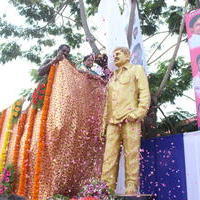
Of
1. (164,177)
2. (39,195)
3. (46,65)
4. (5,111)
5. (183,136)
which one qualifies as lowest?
(39,195)

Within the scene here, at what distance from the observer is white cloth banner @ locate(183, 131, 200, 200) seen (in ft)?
16.5

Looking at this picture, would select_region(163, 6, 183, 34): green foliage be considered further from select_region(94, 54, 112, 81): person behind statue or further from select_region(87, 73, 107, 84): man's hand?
select_region(87, 73, 107, 84): man's hand

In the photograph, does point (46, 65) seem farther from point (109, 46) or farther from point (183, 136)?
point (183, 136)

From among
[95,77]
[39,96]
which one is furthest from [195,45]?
[39,96]

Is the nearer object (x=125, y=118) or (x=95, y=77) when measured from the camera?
(x=125, y=118)

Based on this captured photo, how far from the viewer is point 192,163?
518 cm

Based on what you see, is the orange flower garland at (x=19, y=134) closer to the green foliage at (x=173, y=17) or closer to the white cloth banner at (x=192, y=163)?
the white cloth banner at (x=192, y=163)

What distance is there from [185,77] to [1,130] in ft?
15.2

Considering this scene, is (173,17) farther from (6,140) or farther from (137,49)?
(6,140)

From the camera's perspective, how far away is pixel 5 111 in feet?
22.0

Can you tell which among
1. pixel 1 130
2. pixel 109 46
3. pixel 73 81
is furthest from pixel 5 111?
pixel 109 46

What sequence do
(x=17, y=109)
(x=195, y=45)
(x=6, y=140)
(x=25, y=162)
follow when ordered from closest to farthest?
(x=25, y=162) → (x=195, y=45) → (x=6, y=140) → (x=17, y=109)

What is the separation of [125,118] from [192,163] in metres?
1.45

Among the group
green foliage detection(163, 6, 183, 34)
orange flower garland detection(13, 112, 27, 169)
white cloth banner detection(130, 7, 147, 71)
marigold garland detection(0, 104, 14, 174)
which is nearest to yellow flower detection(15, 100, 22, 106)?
marigold garland detection(0, 104, 14, 174)
